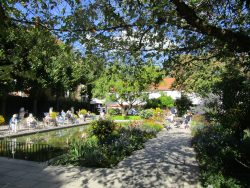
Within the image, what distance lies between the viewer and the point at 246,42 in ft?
14.2

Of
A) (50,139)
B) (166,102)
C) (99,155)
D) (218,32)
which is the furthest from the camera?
(166,102)

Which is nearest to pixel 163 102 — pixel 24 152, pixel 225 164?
pixel 24 152

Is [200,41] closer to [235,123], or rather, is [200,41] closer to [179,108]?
[235,123]

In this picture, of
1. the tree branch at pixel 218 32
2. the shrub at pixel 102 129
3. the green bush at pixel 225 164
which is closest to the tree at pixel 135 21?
the tree branch at pixel 218 32

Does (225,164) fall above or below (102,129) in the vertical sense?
below

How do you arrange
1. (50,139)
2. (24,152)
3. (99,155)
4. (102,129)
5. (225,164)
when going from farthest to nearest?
(50,139)
(102,129)
(24,152)
(99,155)
(225,164)

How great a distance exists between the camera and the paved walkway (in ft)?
22.7

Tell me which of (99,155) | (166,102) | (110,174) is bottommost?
(110,174)

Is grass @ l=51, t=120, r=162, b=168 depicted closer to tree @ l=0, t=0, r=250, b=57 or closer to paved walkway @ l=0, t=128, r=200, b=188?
paved walkway @ l=0, t=128, r=200, b=188

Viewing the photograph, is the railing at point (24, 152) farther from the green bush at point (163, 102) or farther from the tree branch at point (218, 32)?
the green bush at point (163, 102)

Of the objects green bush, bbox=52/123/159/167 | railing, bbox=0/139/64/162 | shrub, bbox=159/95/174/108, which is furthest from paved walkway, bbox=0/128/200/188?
shrub, bbox=159/95/174/108

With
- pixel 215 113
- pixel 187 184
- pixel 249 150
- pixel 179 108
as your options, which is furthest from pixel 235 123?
pixel 179 108

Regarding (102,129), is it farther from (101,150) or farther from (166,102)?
(166,102)

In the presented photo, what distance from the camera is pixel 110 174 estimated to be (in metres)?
7.74
